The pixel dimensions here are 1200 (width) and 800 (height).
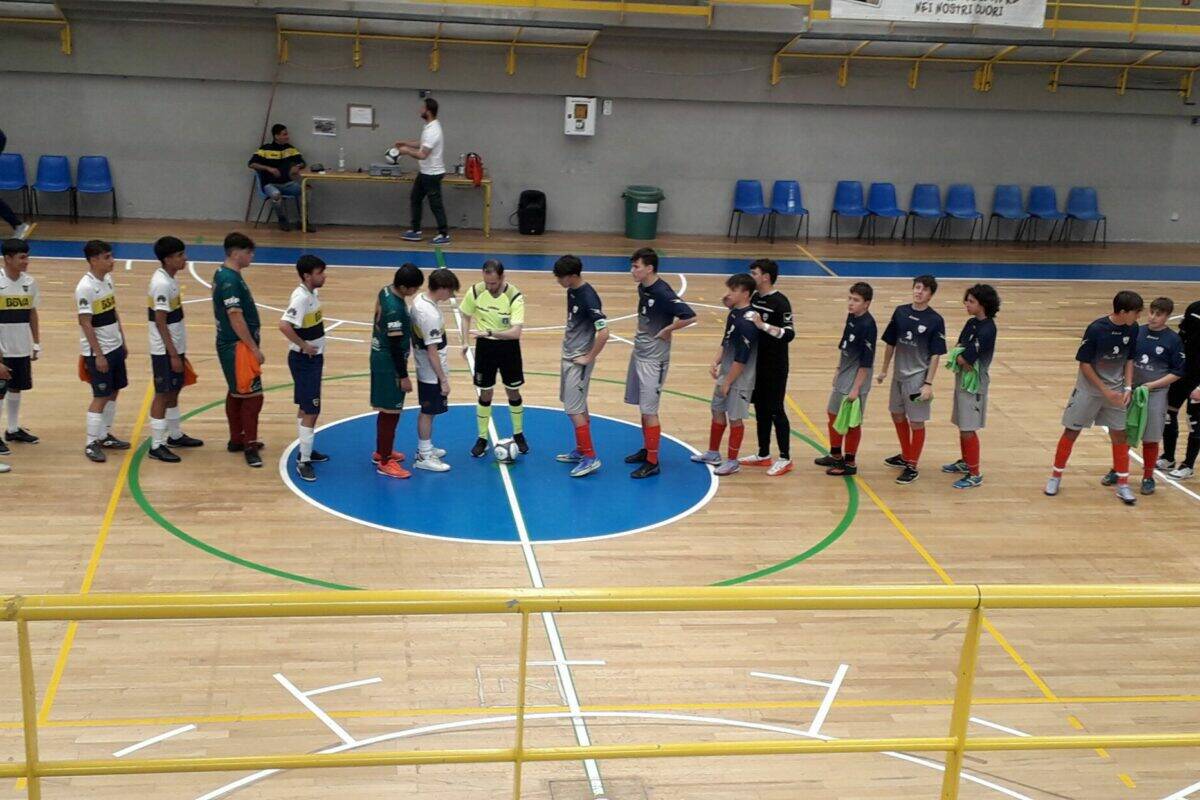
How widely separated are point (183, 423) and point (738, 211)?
1353 centimetres

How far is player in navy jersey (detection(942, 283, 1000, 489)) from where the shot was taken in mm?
10188

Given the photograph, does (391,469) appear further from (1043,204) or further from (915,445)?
(1043,204)

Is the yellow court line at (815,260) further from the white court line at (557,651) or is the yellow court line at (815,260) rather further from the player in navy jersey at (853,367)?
the white court line at (557,651)

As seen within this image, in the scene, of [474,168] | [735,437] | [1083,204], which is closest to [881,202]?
[1083,204]

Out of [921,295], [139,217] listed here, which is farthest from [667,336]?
[139,217]

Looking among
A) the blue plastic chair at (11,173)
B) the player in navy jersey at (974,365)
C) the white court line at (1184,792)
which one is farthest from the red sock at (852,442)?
the blue plastic chair at (11,173)

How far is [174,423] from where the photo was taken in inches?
425

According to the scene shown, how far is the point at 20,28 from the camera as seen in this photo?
20.0m

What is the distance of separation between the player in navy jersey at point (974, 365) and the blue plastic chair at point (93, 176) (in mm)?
15673

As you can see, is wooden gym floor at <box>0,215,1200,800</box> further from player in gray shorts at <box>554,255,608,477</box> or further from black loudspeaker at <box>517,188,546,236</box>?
black loudspeaker at <box>517,188,546,236</box>

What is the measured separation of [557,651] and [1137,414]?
19.4ft

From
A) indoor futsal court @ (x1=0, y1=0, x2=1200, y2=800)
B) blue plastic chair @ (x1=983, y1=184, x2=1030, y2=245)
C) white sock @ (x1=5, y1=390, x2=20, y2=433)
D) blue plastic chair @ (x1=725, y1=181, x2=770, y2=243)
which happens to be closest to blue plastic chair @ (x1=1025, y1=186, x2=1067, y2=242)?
blue plastic chair @ (x1=983, y1=184, x2=1030, y2=245)

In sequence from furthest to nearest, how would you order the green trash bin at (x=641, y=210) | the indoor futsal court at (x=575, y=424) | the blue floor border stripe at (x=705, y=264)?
the green trash bin at (x=641, y=210) < the blue floor border stripe at (x=705, y=264) < the indoor futsal court at (x=575, y=424)

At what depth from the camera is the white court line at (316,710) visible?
21.3ft
